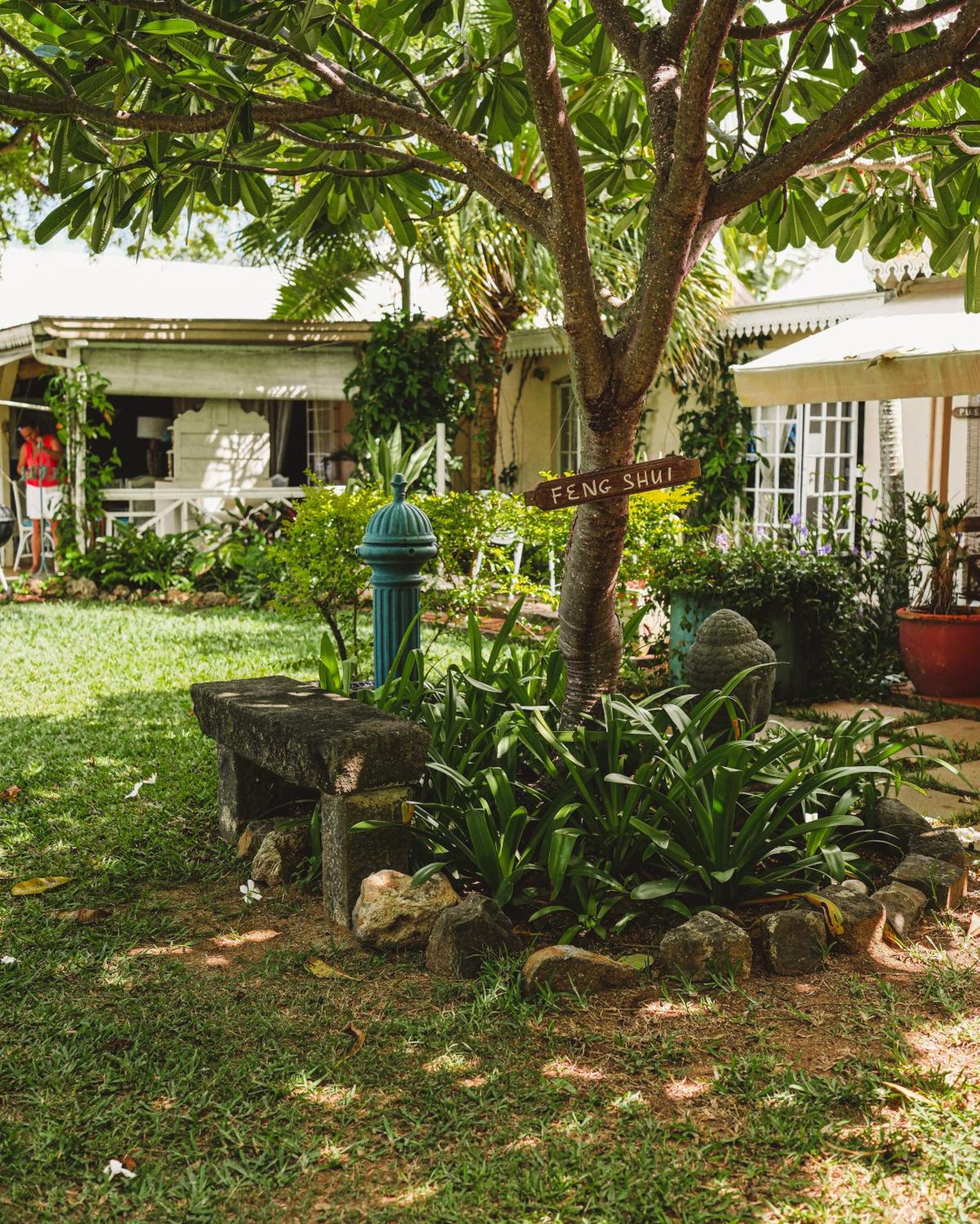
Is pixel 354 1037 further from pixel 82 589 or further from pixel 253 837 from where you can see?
pixel 82 589

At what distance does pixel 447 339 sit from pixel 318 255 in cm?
187

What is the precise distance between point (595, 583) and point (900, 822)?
1465mm

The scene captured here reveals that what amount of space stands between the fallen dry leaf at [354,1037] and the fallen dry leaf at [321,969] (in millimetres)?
301

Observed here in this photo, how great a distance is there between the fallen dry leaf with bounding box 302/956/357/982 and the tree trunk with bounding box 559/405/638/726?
135 cm

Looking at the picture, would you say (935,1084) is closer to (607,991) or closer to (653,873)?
(607,991)

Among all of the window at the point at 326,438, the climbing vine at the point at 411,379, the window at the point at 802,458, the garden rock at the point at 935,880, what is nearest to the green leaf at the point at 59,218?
Result: the garden rock at the point at 935,880

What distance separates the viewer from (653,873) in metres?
3.98

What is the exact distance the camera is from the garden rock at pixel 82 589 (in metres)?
12.6

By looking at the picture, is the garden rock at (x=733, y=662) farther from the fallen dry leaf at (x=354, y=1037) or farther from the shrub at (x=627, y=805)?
the fallen dry leaf at (x=354, y=1037)

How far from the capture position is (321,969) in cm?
349

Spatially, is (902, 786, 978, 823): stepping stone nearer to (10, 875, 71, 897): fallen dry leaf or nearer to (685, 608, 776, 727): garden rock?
(685, 608, 776, 727): garden rock

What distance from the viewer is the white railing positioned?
44.3 feet

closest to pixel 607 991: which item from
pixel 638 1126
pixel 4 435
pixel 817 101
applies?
pixel 638 1126

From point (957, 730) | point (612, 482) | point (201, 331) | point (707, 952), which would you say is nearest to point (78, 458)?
point (201, 331)
